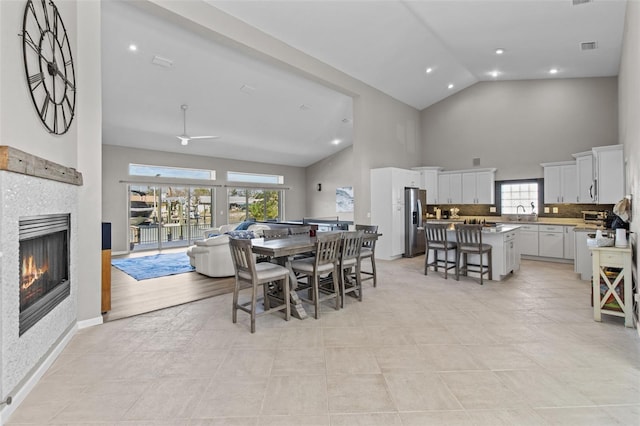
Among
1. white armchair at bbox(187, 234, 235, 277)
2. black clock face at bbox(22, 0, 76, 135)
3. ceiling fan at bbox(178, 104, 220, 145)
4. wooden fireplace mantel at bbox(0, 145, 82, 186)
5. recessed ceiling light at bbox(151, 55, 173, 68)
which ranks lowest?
white armchair at bbox(187, 234, 235, 277)

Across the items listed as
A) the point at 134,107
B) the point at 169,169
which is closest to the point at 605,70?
the point at 134,107

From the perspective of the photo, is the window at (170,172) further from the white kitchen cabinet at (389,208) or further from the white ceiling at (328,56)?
the white kitchen cabinet at (389,208)

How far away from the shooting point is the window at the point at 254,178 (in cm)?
1061

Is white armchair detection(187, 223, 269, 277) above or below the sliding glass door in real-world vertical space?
below

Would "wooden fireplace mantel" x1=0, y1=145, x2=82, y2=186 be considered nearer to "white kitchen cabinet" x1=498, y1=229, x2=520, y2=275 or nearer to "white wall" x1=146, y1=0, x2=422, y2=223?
"white wall" x1=146, y1=0, x2=422, y2=223

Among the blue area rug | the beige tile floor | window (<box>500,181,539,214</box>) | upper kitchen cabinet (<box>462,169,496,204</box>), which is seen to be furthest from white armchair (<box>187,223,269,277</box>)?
window (<box>500,181,539,214</box>)

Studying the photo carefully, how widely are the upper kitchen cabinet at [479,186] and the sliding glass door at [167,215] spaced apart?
7.44 m

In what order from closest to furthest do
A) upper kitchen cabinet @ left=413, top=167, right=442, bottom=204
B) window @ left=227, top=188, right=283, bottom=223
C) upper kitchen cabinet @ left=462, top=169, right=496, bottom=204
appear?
upper kitchen cabinet @ left=462, top=169, right=496, bottom=204
upper kitchen cabinet @ left=413, top=167, right=442, bottom=204
window @ left=227, top=188, right=283, bottom=223

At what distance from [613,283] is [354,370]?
2.98 metres

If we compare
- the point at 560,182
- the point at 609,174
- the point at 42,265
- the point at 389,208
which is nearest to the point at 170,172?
the point at 389,208

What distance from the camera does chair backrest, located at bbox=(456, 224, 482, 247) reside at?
16.5ft

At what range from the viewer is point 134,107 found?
257 inches

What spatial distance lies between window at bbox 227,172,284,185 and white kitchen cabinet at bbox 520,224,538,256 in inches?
315

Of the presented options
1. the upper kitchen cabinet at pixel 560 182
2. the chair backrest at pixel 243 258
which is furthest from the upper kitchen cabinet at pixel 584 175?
the chair backrest at pixel 243 258
